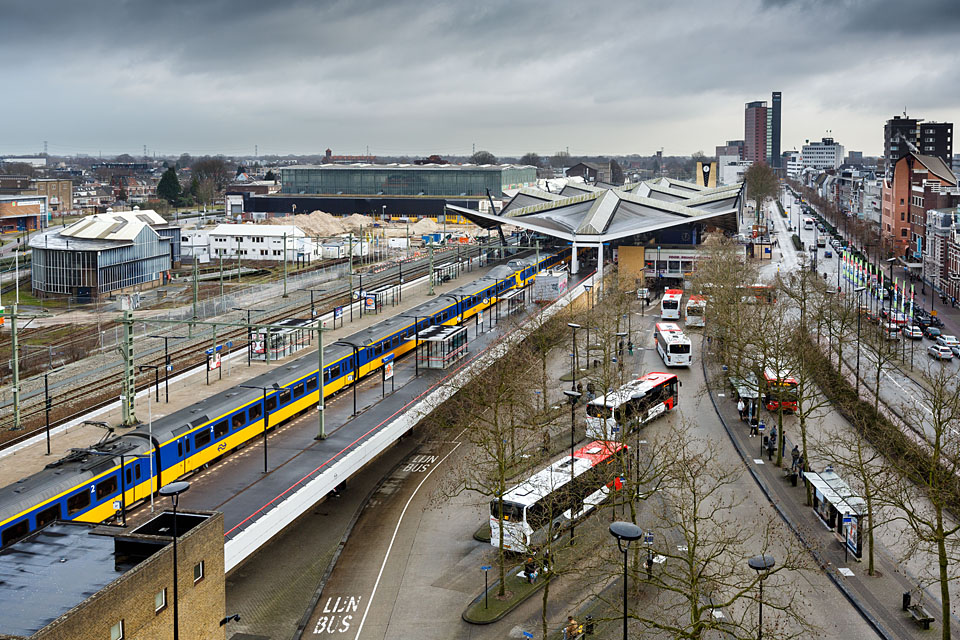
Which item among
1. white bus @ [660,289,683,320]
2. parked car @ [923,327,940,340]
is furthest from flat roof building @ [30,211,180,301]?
parked car @ [923,327,940,340]

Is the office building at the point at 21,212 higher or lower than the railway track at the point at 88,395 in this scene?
higher

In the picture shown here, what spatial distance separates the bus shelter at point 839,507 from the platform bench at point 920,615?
335cm

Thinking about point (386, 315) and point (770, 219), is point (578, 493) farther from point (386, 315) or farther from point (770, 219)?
point (770, 219)

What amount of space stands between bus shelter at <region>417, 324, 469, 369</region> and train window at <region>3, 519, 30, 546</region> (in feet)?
75.6

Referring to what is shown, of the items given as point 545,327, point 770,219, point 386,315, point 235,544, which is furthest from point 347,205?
point 235,544

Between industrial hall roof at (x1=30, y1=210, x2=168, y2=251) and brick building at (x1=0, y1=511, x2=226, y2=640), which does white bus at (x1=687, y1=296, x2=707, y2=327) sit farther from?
brick building at (x1=0, y1=511, x2=226, y2=640)

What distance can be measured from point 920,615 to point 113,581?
717 inches

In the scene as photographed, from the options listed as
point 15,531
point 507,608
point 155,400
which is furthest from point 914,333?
point 15,531

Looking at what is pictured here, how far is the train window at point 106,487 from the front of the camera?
24.0 meters

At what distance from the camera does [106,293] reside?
76.2 m

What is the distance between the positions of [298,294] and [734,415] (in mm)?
38078

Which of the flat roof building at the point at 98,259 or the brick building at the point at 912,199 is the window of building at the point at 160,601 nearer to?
the flat roof building at the point at 98,259

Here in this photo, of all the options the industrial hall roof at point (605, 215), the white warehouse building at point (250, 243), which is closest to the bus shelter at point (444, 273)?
the industrial hall roof at point (605, 215)

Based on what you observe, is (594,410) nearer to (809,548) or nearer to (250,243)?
(809,548)
